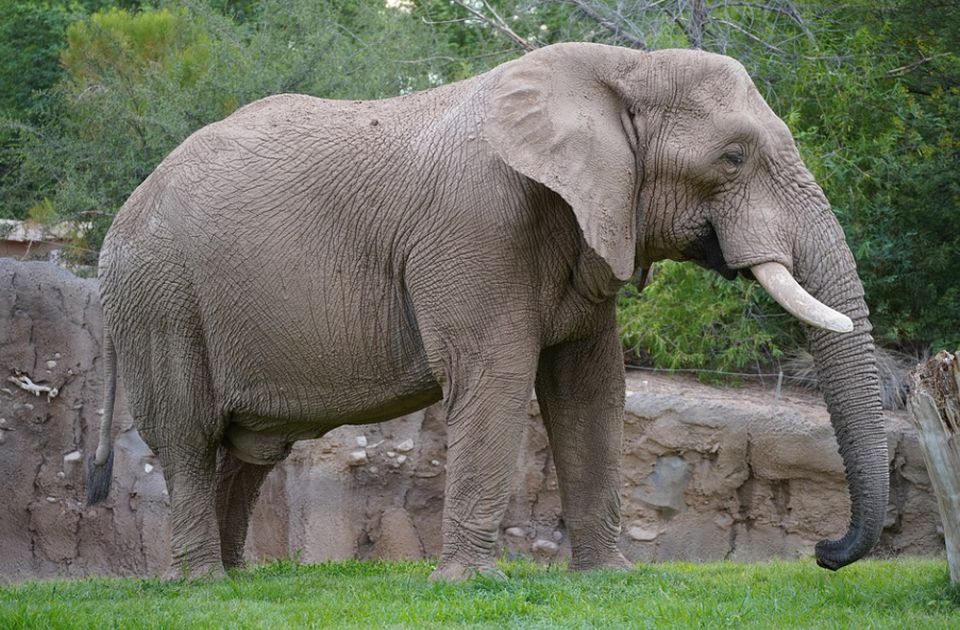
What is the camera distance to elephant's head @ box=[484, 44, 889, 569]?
23.4ft

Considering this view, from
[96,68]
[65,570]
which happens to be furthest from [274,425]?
[96,68]

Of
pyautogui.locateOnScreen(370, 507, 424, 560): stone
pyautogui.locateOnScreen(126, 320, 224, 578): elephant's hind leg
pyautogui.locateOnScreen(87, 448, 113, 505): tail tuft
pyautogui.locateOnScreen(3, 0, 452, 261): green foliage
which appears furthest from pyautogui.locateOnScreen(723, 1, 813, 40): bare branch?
pyautogui.locateOnScreen(87, 448, 113, 505): tail tuft

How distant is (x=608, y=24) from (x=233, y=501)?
6628 millimetres

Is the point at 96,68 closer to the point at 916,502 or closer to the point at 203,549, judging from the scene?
the point at 203,549

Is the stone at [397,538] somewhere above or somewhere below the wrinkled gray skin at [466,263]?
below

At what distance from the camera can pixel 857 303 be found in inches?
285

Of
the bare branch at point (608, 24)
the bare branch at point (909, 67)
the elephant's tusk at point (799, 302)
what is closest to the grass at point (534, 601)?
the elephant's tusk at point (799, 302)

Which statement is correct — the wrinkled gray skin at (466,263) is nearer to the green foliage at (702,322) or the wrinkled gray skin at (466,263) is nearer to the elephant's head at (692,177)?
the elephant's head at (692,177)

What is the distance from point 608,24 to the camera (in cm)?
1382

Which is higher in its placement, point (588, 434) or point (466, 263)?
point (466, 263)

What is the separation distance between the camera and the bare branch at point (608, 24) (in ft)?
45.5

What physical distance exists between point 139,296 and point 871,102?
773 cm

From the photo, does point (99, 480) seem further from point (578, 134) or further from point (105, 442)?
point (578, 134)

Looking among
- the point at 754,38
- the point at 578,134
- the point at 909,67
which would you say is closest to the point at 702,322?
the point at 754,38
